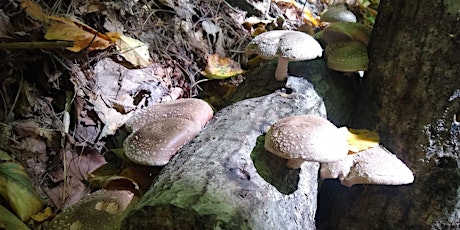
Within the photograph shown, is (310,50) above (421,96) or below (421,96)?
above

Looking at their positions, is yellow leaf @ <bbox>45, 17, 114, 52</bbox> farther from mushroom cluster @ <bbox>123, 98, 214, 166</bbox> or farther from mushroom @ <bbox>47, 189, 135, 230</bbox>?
mushroom @ <bbox>47, 189, 135, 230</bbox>

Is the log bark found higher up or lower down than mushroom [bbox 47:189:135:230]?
higher up

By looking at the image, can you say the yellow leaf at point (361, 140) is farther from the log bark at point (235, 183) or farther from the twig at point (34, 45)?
the twig at point (34, 45)

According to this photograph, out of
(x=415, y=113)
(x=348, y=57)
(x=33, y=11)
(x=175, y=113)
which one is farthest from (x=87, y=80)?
(x=415, y=113)

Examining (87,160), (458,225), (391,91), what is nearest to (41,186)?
(87,160)

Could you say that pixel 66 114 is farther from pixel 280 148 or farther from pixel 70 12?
pixel 280 148

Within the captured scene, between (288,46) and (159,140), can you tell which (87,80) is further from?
(288,46)

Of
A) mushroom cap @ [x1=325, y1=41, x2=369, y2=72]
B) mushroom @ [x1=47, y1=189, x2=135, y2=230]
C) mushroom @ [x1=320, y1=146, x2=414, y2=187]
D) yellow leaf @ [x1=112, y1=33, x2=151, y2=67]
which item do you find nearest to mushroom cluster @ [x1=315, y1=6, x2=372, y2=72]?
mushroom cap @ [x1=325, y1=41, x2=369, y2=72]
